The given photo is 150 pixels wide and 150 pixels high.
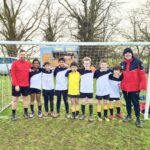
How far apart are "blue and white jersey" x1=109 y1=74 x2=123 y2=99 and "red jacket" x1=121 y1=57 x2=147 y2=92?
30 centimetres

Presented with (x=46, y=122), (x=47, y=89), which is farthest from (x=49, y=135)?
(x=47, y=89)

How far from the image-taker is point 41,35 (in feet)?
107

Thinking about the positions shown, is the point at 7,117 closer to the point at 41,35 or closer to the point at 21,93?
the point at 21,93

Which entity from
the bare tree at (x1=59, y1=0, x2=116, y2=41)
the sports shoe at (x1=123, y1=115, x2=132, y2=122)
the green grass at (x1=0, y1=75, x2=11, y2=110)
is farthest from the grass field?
the bare tree at (x1=59, y1=0, x2=116, y2=41)

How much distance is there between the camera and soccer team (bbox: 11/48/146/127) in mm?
8016

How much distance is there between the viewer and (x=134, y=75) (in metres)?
7.93

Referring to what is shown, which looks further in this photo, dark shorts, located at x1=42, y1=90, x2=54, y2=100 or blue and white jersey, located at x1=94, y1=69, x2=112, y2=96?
dark shorts, located at x1=42, y1=90, x2=54, y2=100

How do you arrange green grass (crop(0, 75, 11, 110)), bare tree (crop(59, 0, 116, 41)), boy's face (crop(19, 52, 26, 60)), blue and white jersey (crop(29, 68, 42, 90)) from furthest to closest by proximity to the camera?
bare tree (crop(59, 0, 116, 41)), green grass (crop(0, 75, 11, 110)), blue and white jersey (crop(29, 68, 42, 90)), boy's face (crop(19, 52, 26, 60))

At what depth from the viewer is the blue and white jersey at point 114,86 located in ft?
27.3

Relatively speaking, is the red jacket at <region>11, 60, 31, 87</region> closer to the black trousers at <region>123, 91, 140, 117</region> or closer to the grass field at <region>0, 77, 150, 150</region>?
the grass field at <region>0, 77, 150, 150</region>

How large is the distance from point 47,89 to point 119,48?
3.11 meters

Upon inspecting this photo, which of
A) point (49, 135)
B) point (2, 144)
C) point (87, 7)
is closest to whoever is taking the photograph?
point (2, 144)

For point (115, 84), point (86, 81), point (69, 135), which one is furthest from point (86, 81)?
point (69, 135)

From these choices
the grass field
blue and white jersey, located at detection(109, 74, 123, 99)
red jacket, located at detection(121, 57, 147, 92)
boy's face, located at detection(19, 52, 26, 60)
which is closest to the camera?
the grass field
